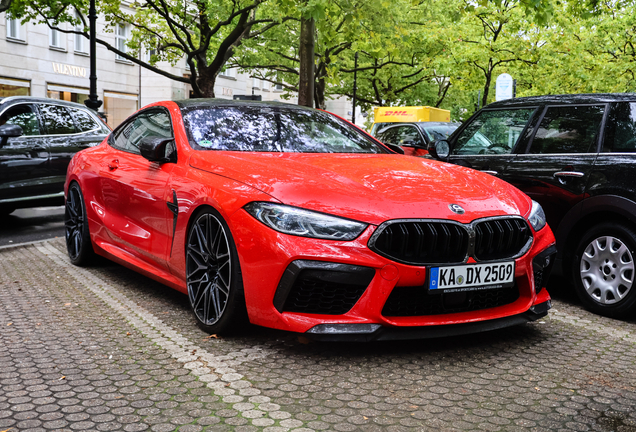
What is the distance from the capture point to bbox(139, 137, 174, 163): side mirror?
203 inches

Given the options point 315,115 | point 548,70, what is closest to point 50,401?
point 315,115

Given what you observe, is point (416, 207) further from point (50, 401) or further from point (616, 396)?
point (50, 401)

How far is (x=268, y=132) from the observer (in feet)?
17.4

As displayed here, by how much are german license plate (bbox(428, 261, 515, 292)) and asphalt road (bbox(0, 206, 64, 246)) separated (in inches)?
250

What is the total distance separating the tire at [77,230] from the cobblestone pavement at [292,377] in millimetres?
1475

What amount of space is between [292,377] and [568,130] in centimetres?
343

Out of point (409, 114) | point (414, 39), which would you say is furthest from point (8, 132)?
point (414, 39)

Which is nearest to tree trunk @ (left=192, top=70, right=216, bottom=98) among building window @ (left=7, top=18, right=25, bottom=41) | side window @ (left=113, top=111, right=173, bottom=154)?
building window @ (left=7, top=18, right=25, bottom=41)

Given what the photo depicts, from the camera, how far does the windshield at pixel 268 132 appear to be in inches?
202

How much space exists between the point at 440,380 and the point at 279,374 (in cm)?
83

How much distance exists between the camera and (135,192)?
5.57 metres

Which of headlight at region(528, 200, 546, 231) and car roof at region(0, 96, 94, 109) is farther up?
car roof at region(0, 96, 94, 109)

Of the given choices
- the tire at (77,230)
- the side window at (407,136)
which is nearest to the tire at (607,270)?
the tire at (77,230)

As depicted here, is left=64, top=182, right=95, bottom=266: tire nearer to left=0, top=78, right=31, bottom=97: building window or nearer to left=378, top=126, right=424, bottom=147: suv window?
left=378, top=126, right=424, bottom=147: suv window
